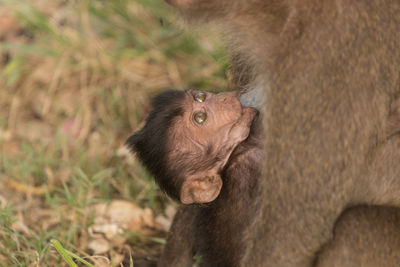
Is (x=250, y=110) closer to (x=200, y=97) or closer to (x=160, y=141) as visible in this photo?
(x=200, y=97)

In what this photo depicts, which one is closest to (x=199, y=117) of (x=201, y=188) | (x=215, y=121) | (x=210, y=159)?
(x=215, y=121)

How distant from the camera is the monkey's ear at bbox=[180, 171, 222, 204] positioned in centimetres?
298

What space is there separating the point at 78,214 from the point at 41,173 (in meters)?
0.81

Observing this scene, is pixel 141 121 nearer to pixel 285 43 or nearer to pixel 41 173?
pixel 41 173

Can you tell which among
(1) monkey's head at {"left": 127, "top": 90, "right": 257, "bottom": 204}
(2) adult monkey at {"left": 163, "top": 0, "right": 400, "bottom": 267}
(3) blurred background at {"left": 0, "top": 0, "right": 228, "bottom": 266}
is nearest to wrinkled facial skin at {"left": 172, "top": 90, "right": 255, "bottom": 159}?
(1) monkey's head at {"left": 127, "top": 90, "right": 257, "bottom": 204}

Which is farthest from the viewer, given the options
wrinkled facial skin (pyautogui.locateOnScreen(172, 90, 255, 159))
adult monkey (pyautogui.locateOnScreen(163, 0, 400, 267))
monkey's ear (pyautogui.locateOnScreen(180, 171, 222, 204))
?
wrinkled facial skin (pyautogui.locateOnScreen(172, 90, 255, 159))

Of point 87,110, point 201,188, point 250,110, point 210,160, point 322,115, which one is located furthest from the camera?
point 87,110

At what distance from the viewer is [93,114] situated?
5227mm

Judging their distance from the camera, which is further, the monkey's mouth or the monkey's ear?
the monkey's mouth

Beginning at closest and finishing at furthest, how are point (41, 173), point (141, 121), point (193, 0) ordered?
point (193, 0) → point (41, 173) → point (141, 121)

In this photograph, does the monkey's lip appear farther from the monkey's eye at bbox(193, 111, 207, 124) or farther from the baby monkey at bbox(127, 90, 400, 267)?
the monkey's eye at bbox(193, 111, 207, 124)

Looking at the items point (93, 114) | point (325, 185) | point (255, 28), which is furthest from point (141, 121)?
point (325, 185)

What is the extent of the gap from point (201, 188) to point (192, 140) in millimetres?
250

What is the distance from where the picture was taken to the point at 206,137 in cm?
315
